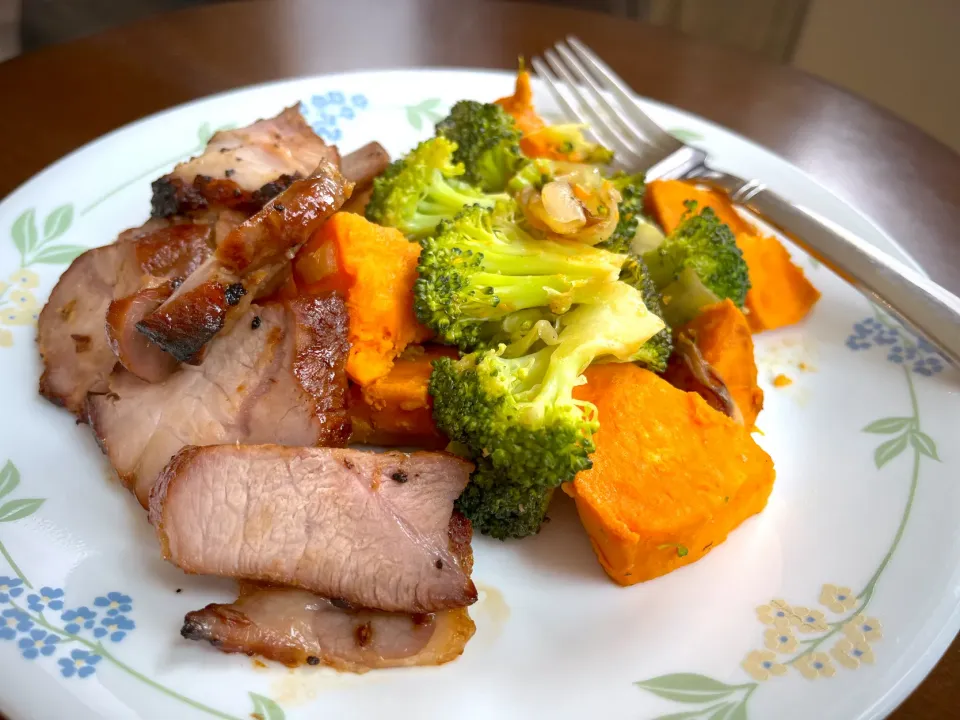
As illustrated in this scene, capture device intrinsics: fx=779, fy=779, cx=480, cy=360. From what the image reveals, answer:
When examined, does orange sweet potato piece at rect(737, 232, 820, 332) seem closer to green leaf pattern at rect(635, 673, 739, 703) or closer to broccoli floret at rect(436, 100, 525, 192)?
broccoli floret at rect(436, 100, 525, 192)

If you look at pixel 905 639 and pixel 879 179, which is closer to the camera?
pixel 905 639

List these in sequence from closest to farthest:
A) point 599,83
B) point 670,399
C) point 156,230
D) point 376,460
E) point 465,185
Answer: point 376,460 < point 670,399 < point 156,230 < point 465,185 < point 599,83

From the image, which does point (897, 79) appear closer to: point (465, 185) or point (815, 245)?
point (815, 245)

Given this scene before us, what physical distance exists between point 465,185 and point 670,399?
0.82m

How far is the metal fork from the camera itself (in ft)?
6.43

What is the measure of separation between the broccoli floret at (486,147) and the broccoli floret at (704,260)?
468 mm

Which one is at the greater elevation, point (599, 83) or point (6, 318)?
point (599, 83)

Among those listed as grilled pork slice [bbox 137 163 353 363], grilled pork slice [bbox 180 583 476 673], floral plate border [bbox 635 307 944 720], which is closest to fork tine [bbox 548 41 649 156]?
grilled pork slice [bbox 137 163 353 363]

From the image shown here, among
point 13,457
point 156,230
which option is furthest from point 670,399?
point 13,457

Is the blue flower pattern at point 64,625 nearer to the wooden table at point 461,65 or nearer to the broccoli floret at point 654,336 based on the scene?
the broccoli floret at point 654,336

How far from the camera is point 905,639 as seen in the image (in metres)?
1.44

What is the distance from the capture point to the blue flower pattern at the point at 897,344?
79.0 inches

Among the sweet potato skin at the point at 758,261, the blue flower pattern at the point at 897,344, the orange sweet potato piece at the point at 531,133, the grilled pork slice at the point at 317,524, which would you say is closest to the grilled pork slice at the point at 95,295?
the grilled pork slice at the point at 317,524

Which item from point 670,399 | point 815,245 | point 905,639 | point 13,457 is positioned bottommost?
point 13,457
